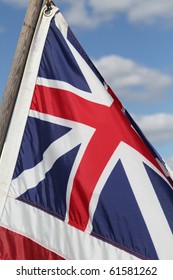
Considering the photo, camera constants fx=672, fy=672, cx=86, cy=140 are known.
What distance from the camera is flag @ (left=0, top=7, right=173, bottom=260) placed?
24.6 ft

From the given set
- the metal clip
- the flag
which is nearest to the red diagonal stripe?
the flag

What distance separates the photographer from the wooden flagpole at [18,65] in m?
7.29

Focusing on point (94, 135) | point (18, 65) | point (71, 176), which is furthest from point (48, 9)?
point (71, 176)

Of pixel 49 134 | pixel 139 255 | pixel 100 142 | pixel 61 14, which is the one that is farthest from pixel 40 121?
pixel 139 255

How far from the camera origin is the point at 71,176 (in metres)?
7.55

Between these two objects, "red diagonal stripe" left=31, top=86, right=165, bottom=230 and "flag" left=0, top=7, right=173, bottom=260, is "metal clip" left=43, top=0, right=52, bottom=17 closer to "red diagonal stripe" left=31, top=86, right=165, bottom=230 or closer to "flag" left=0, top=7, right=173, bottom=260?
"flag" left=0, top=7, right=173, bottom=260

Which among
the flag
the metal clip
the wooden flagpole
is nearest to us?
the wooden flagpole

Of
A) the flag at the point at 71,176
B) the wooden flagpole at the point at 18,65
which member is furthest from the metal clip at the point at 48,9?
the wooden flagpole at the point at 18,65

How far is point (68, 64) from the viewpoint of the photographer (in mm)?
7883

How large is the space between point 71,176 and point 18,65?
1367 mm

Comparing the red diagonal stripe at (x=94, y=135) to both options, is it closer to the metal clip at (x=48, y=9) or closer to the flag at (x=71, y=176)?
the flag at (x=71, y=176)

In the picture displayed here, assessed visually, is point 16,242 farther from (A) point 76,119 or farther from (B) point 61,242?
(A) point 76,119

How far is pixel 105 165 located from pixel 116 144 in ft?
0.91

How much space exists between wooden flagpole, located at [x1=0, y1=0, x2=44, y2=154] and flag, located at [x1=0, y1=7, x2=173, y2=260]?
0.33 m
